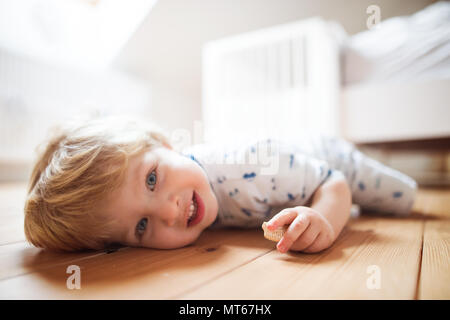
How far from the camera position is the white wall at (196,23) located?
208 cm

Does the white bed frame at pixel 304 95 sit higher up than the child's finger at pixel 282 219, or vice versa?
the white bed frame at pixel 304 95

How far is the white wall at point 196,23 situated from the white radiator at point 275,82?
1.37 ft

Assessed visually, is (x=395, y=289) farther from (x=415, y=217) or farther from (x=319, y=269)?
(x=415, y=217)

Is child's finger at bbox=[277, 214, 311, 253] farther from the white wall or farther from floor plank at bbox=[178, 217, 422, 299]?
the white wall

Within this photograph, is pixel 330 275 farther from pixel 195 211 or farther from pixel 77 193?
pixel 77 193

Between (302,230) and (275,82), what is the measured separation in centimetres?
135

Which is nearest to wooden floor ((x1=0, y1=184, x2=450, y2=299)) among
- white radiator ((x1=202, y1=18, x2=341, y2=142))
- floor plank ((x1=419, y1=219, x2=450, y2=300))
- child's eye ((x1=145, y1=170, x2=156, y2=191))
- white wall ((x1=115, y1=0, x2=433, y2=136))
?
floor plank ((x1=419, y1=219, x2=450, y2=300))

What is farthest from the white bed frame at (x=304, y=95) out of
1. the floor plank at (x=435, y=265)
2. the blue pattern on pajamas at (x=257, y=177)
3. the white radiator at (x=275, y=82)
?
the floor plank at (x=435, y=265)

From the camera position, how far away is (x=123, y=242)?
0.55m

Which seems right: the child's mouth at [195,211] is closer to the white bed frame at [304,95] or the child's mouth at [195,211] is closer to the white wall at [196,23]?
the white bed frame at [304,95]

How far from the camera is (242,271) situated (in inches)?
15.9

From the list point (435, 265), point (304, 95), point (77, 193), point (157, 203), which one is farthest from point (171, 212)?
point (304, 95)

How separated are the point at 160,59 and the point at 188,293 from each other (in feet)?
8.21

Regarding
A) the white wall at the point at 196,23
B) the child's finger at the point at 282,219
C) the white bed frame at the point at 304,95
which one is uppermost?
the white wall at the point at 196,23
